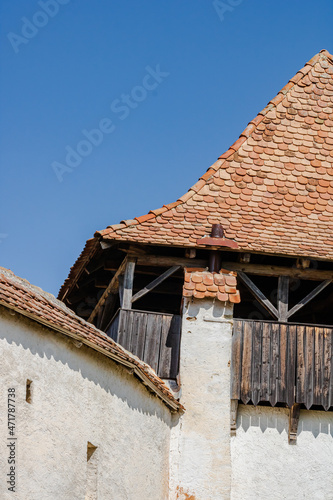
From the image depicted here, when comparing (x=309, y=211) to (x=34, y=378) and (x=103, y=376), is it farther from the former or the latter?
(x=34, y=378)

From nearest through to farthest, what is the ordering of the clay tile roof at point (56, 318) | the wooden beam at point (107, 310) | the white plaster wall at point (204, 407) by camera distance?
the clay tile roof at point (56, 318)
the white plaster wall at point (204, 407)
the wooden beam at point (107, 310)

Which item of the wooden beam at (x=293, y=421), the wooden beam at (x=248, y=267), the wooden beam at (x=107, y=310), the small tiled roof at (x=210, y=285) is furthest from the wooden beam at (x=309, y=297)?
the wooden beam at (x=107, y=310)

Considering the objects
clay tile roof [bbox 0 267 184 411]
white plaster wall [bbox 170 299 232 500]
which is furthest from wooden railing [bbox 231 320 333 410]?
clay tile roof [bbox 0 267 184 411]

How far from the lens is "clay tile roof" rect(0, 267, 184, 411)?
8641 millimetres

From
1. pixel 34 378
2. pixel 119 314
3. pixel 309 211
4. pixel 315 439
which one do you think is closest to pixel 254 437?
pixel 315 439

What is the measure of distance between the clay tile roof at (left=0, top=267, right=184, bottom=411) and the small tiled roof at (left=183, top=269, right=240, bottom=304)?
5.08ft

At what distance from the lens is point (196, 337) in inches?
488

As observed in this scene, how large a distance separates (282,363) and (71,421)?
4.17 m

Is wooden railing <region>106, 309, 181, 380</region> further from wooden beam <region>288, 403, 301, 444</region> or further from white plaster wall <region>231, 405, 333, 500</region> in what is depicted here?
wooden beam <region>288, 403, 301, 444</region>

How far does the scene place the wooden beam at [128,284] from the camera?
1270 centimetres

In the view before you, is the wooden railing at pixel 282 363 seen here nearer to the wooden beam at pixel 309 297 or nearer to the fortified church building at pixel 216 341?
the fortified church building at pixel 216 341

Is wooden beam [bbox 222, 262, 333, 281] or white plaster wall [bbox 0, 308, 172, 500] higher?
wooden beam [bbox 222, 262, 333, 281]

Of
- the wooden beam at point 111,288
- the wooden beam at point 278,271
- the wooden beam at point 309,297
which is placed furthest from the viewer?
the wooden beam at point 111,288

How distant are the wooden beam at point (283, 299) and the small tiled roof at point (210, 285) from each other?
2.20ft
